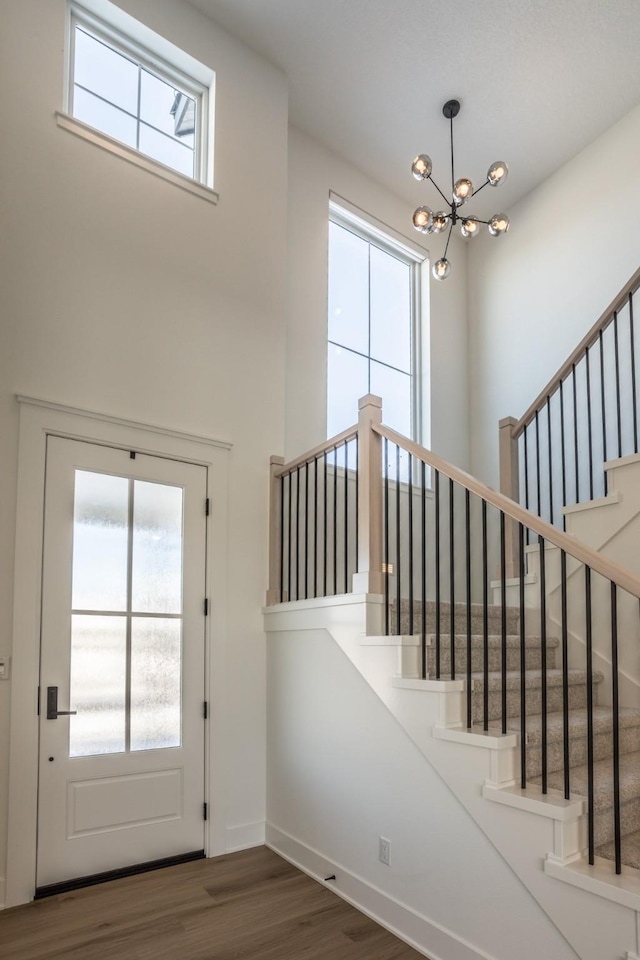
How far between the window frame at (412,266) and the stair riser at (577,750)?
11.1ft

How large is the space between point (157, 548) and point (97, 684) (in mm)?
807

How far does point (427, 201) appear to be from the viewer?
21.1 ft

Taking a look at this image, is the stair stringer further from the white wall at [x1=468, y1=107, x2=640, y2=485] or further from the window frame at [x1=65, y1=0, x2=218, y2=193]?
the white wall at [x1=468, y1=107, x2=640, y2=485]

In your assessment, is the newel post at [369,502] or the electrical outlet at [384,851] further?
the newel post at [369,502]

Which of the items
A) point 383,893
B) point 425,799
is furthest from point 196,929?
point 425,799

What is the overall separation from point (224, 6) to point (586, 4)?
2407 mm

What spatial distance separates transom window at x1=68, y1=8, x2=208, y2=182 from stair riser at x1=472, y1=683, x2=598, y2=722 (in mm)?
3653

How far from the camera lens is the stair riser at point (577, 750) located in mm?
2852

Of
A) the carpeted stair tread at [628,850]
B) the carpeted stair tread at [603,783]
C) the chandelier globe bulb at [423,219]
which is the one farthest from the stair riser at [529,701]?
the chandelier globe bulb at [423,219]

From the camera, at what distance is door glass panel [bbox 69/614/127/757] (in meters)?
3.55

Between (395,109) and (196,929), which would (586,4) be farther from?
(196,929)

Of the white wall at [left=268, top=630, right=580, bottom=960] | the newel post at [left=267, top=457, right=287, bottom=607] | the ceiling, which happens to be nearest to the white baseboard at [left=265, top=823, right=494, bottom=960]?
the white wall at [left=268, top=630, right=580, bottom=960]

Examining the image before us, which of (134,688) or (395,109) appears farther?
(395,109)

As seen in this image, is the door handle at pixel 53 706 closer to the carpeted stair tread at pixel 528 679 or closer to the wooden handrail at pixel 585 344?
the carpeted stair tread at pixel 528 679
